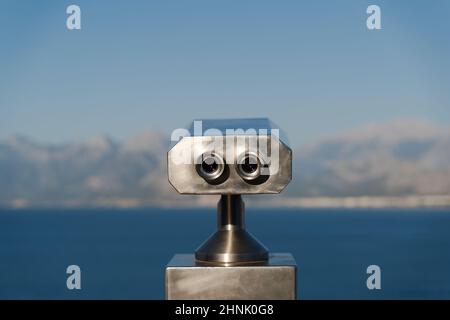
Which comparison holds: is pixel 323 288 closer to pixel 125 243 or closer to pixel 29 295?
pixel 29 295

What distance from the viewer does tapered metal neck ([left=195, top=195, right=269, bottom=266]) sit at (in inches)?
99.3

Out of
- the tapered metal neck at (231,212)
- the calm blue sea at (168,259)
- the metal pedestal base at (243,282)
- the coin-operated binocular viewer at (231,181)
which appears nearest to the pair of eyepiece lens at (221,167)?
the coin-operated binocular viewer at (231,181)

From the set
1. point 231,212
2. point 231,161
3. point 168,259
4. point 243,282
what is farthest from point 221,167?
point 168,259

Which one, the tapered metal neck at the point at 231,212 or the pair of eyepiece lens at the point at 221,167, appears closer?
the pair of eyepiece lens at the point at 221,167

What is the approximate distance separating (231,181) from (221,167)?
72 millimetres

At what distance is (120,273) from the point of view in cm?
5825

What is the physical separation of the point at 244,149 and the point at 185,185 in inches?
9.5

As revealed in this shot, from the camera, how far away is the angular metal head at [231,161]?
2.43 metres

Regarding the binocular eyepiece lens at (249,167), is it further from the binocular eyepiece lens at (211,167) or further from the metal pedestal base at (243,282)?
the metal pedestal base at (243,282)

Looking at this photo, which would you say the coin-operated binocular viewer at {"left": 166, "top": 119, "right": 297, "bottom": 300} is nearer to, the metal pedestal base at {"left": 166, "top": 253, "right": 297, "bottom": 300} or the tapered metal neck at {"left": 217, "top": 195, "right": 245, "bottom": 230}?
the metal pedestal base at {"left": 166, "top": 253, "right": 297, "bottom": 300}

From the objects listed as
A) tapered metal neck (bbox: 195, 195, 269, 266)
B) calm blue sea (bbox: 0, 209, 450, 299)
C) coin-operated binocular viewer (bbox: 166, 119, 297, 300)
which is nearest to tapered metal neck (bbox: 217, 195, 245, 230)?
tapered metal neck (bbox: 195, 195, 269, 266)

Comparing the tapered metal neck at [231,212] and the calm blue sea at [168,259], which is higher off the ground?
the tapered metal neck at [231,212]

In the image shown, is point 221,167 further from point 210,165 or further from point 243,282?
point 243,282

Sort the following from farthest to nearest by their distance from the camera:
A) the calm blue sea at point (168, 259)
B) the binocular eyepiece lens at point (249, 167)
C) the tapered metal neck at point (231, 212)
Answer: the calm blue sea at point (168, 259) < the tapered metal neck at point (231, 212) < the binocular eyepiece lens at point (249, 167)
